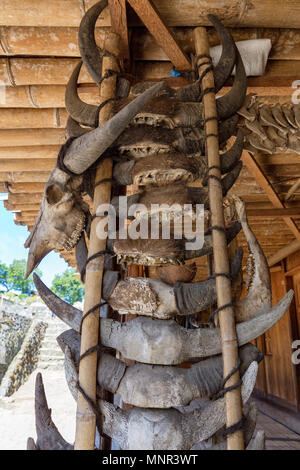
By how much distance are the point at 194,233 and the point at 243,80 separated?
940 millimetres

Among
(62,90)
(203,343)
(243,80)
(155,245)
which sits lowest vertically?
(203,343)

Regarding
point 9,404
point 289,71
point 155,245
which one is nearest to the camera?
point 155,245

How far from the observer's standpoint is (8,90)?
3045 millimetres

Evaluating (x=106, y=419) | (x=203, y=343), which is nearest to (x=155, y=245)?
(x=203, y=343)

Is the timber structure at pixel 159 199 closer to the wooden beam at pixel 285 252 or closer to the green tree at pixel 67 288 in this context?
the wooden beam at pixel 285 252

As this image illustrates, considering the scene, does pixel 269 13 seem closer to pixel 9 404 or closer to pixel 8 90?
pixel 8 90

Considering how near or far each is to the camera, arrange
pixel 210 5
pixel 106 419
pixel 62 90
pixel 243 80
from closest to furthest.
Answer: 1. pixel 106 419
2. pixel 243 80
3. pixel 210 5
4. pixel 62 90

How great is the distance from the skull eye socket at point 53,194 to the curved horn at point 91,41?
74 cm

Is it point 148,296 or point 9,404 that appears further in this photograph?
point 9,404

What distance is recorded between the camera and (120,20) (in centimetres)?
201

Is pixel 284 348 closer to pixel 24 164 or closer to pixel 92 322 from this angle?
pixel 24 164

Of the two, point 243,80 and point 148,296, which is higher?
point 243,80

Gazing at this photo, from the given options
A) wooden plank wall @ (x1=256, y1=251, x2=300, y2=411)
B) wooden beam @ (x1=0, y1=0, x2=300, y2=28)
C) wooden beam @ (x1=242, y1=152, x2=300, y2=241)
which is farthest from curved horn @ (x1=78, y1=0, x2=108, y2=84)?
wooden plank wall @ (x1=256, y1=251, x2=300, y2=411)

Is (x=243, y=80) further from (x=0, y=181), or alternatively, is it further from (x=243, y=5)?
(x=0, y=181)
